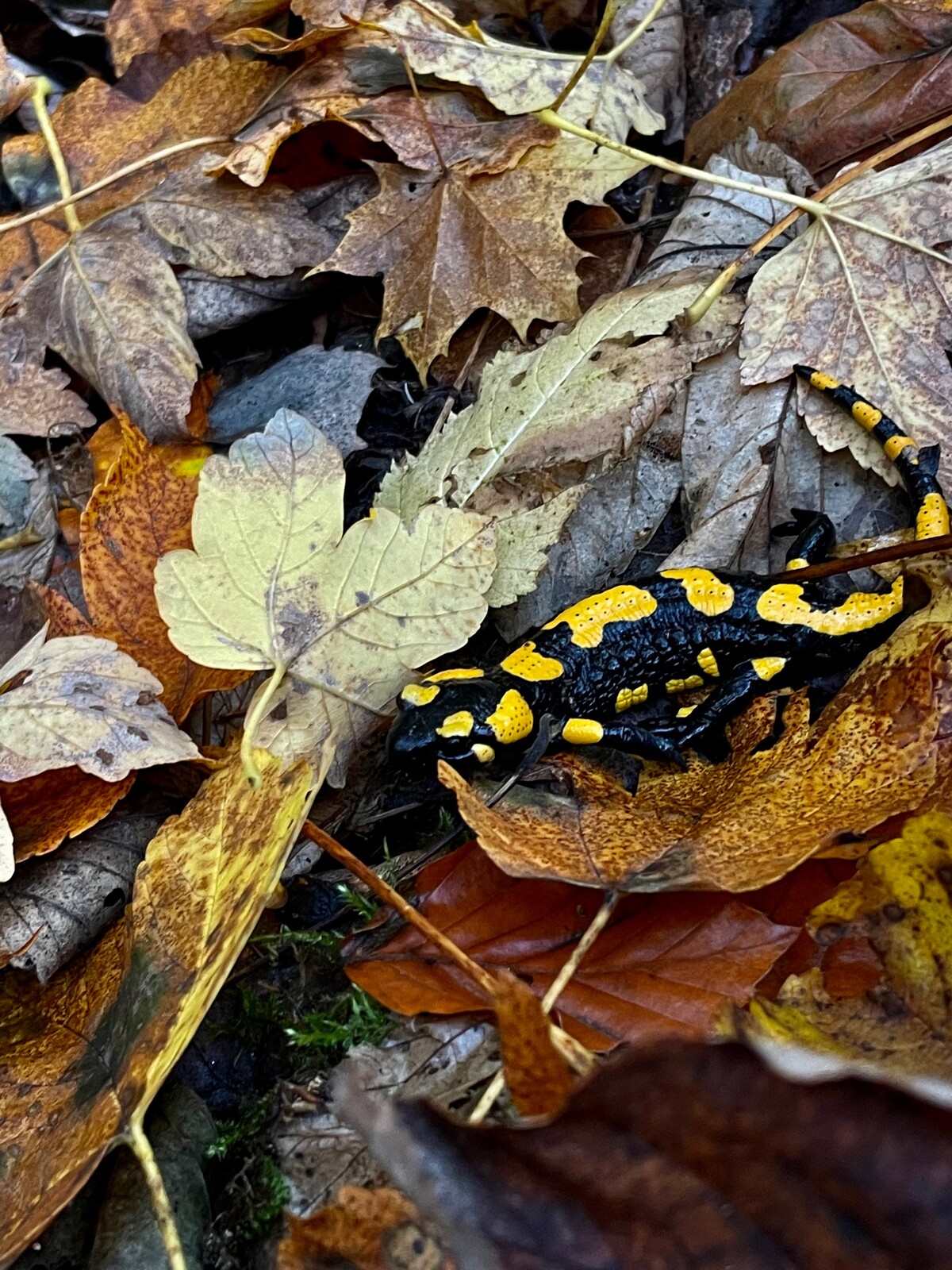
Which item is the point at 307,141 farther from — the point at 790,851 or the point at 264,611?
the point at 790,851

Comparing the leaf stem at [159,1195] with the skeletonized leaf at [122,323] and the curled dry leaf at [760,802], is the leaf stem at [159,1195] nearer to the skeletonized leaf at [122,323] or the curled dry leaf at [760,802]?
the curled dry leaf at [760,802]

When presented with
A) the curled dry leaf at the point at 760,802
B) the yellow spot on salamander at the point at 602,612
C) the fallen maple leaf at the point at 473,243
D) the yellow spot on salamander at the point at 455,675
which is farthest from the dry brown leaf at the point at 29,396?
the curled dry leaf at the point at 760,802

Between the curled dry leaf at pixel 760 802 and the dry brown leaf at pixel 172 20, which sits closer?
the curled dry leaf at pixel 760 802

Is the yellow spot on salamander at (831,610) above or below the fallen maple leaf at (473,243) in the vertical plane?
below

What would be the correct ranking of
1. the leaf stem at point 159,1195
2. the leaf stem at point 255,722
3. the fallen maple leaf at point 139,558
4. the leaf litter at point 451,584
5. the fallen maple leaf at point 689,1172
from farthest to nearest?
the fallen maple leaf at point 139,558 → the leaf stem at point 255,722 → the leaf stem at point 159,1195 → the leaf litter at point 451,584 → the fallen maple leaf at point 689,1172

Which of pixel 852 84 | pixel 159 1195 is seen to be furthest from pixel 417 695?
pixel 852 84

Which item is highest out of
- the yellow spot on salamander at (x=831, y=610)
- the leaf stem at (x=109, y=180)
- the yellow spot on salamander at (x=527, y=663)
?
the leaf stem at (x=109, y=180)

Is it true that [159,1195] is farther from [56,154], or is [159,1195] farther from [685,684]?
[56,154]
